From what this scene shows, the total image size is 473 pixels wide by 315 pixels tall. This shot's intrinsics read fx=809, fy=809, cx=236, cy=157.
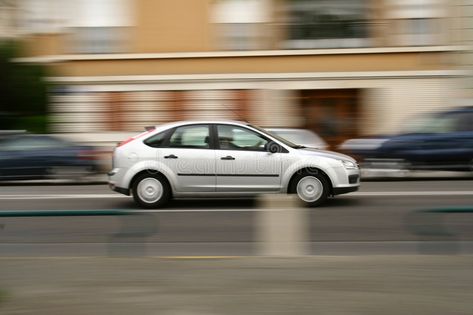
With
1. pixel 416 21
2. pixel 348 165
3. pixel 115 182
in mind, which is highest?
pixel 416 21

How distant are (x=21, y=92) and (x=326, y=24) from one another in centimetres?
977

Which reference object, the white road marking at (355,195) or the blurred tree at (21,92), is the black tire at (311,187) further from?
the blurred tree at (21,92)

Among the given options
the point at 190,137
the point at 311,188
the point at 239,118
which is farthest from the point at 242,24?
the point at 311,188

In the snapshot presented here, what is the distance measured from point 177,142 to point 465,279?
6.67 metres

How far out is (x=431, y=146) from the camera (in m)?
17.6

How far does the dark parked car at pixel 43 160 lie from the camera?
18156 mm

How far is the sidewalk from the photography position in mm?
5586

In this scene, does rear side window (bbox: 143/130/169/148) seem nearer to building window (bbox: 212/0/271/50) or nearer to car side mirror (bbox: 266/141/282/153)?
car side mirror (bbox: 266/141/282/153)

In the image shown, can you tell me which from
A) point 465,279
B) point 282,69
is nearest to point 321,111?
point 282,69

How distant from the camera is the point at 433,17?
2506cm

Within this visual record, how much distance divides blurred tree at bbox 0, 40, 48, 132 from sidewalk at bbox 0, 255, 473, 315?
18.7 metres

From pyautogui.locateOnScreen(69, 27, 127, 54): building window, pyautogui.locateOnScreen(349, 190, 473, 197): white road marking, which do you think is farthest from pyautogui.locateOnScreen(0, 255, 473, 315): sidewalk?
pyautogui.locateOnScreen(69, 27, 127, 54): building window

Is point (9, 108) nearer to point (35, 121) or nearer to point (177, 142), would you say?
point (35, 121)

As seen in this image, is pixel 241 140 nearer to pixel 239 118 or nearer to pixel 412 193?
pixel 412 193
